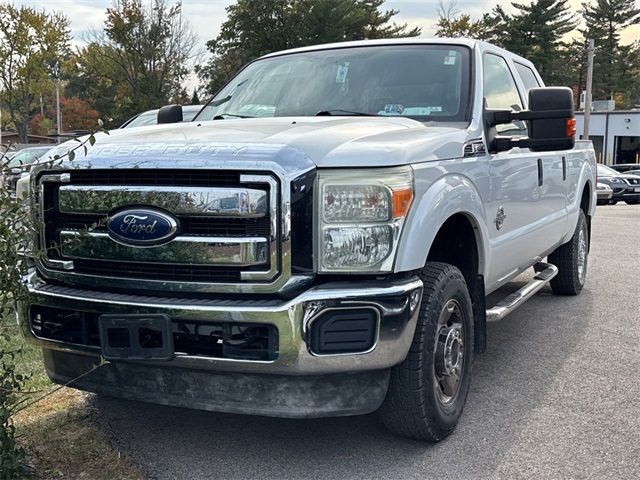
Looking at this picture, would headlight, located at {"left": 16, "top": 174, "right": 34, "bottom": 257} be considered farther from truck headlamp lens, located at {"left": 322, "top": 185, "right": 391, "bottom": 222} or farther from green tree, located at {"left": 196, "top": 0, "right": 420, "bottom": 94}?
green tree, located at {"left": 196, "top": 0, "right": 420, "bottom": 94}

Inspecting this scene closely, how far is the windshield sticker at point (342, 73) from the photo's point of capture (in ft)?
15.0

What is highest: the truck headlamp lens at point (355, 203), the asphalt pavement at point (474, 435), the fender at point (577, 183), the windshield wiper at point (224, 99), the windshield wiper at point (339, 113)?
the windshield wiper at point (224, 99)

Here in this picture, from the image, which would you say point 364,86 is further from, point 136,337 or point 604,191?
point 604,191

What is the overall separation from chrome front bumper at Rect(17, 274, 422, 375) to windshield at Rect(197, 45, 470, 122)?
1.51m

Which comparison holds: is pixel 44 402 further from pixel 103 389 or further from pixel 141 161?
pixel 141 161

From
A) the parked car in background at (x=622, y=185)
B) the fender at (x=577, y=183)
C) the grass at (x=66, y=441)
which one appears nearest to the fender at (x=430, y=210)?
the grass at (x=66, y=441)

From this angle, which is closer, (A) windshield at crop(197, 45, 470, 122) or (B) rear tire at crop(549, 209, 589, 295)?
(A) windshield at crop(197, 45, 470, 122)

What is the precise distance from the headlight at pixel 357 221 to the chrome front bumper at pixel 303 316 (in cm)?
10

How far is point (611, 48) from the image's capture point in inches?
2621

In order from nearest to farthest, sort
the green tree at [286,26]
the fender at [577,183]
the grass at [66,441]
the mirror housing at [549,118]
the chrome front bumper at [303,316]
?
1. the chrome front bumper at [303,316]
2. the grass at [66,441]
3. the mirror housing at [549,118]
4. the fender at [577,183]
5. the green tree at [286,26]

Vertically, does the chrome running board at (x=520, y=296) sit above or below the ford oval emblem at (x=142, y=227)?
below

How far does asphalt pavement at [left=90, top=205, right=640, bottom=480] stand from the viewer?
324 centimetres

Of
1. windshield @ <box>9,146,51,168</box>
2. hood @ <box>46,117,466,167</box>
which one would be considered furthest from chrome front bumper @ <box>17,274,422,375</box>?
windshield @ <box>9,146,51,168</box>

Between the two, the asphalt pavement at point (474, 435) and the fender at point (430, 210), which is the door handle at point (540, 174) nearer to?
the asphalt pavement at point (474, 435)
